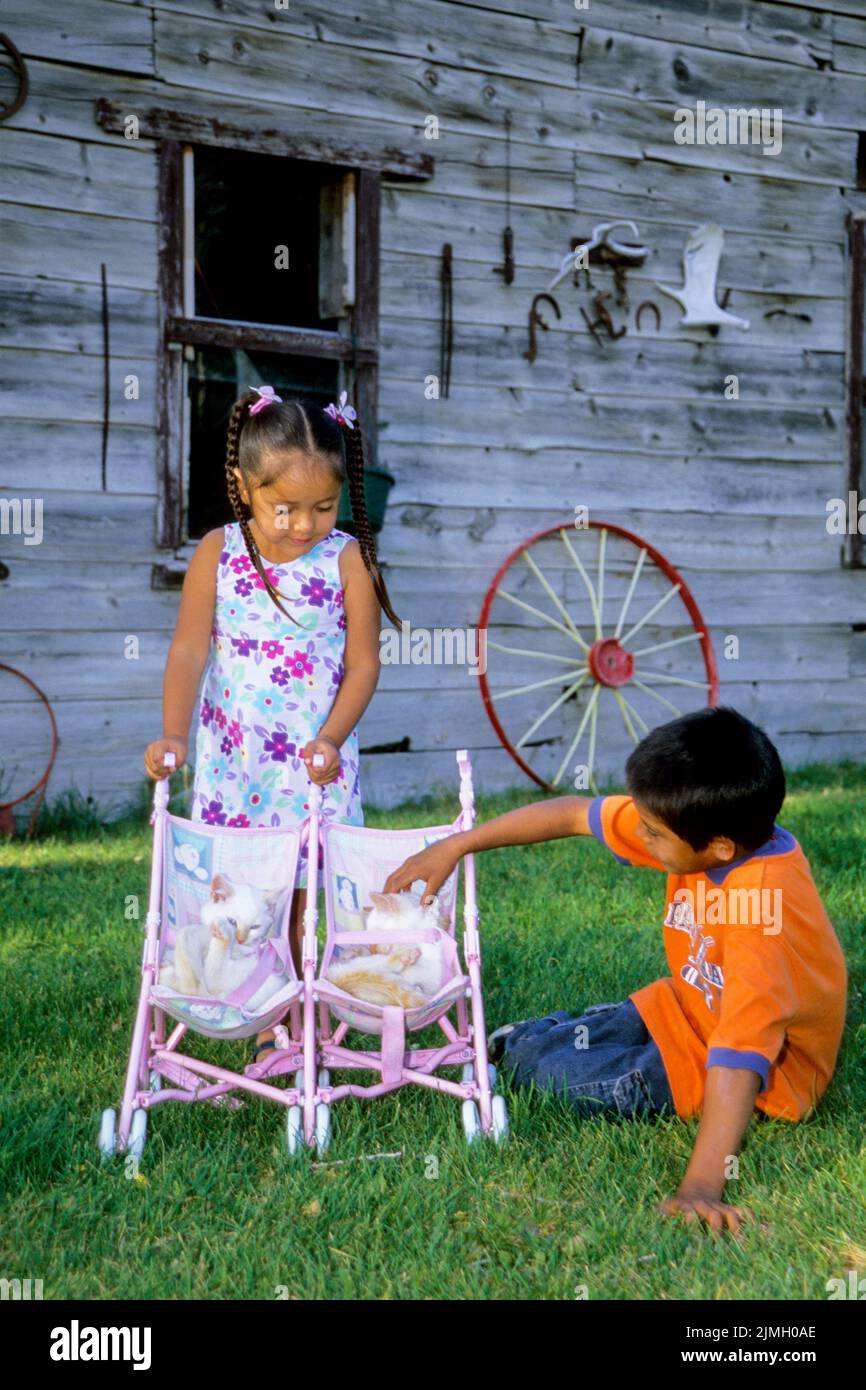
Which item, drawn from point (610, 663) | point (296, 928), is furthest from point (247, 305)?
point (296, 928)

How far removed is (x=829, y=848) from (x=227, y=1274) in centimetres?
361

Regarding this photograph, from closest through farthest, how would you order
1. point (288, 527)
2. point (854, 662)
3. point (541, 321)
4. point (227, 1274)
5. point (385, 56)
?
1. point (227, 1274)
2. point (288, 527)
3. point (385, 56)
4. point (541, 321)
5. point (854, 662)

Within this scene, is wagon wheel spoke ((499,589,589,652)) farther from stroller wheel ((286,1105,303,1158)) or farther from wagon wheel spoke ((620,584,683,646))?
stroller wheel ((286,1105,303,1158))

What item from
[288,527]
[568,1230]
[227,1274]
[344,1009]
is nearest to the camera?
[227,1274]

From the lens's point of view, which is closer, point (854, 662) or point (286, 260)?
point (286, 260)

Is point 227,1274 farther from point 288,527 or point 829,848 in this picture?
point 829,848

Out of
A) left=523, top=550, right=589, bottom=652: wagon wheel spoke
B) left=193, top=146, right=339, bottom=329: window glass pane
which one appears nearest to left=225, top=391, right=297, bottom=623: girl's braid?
left=193, top=146, right=339, bottom=329: window glass pane

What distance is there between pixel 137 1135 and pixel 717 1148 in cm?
117

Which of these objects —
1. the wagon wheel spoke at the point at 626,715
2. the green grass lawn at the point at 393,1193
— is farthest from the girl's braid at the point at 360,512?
the wagon wheel spoke at the point at 626,715

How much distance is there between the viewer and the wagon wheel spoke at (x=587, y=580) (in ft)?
24.1

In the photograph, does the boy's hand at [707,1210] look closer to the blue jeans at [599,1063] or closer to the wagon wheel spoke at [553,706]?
the blue jeans at [599,1063]

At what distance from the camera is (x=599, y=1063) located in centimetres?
324

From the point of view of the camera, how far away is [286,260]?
268 inches
